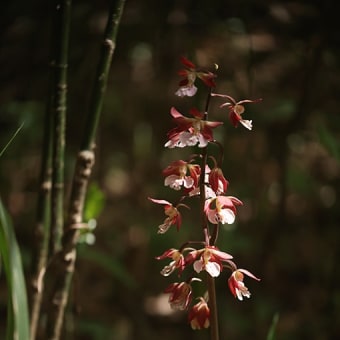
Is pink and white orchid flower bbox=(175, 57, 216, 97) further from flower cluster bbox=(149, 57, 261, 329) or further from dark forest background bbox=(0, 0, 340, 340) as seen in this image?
dark forest background bbox=(0, 0, 340, 340)

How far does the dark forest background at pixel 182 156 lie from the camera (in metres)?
1.48

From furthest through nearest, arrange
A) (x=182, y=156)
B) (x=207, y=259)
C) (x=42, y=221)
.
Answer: (x=182, y=156) < (x=42, y=221) < (x=207, y=259)

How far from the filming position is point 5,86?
5.01 feet

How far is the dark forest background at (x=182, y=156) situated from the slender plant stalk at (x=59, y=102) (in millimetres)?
82

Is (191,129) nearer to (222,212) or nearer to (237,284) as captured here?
(222,212)

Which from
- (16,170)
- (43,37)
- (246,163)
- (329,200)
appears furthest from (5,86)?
(329,200)

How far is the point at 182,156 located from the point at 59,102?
1659mm

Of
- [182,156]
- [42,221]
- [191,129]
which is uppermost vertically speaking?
[191,129]

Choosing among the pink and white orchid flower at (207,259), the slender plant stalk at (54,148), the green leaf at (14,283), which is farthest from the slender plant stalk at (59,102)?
the pink and white orchid flower at (207,259)

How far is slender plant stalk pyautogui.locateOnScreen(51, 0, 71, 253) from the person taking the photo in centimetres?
87

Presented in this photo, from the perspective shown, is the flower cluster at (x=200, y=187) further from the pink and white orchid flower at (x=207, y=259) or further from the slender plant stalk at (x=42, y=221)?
the slender plant stalk at (x=42, y=221)

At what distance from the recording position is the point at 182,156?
2539mm

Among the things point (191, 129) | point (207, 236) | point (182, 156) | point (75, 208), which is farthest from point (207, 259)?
point (182, 156)

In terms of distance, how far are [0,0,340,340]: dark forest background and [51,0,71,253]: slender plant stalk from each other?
8 centimetres
